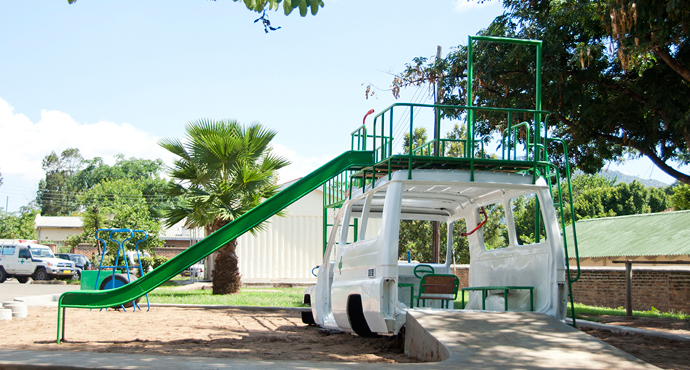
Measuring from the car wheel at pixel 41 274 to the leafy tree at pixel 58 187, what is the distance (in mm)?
58421

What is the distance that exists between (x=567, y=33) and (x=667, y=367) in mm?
9314

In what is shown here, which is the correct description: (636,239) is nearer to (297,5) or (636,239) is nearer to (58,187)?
(297,5)

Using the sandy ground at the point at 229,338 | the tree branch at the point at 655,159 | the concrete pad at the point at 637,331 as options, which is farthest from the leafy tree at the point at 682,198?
the concrete pad at the point at 637,331

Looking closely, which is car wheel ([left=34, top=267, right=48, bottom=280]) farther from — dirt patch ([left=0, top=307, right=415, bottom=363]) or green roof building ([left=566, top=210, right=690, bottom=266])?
green roof building ([left=566, top=210, right=690, bottom=266])

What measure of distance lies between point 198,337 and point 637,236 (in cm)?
1934

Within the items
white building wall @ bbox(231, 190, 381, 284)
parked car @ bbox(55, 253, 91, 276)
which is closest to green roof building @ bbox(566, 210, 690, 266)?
white building wall @ bbox(231, 190, 381, 284)

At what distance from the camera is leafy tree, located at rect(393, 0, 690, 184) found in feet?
41.4

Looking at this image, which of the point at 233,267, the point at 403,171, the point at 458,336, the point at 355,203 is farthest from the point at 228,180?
the point at 458,336

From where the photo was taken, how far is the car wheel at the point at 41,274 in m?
31.2

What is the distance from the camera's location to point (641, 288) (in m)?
17.1

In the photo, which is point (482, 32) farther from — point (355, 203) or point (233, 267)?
point (233, 267)

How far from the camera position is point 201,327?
1050 cm

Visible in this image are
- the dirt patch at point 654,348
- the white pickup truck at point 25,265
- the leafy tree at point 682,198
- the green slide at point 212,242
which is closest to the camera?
the dirt patch at point 654,348

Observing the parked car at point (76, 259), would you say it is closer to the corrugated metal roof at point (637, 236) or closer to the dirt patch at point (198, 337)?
the dirt patch at point (198, 337)
